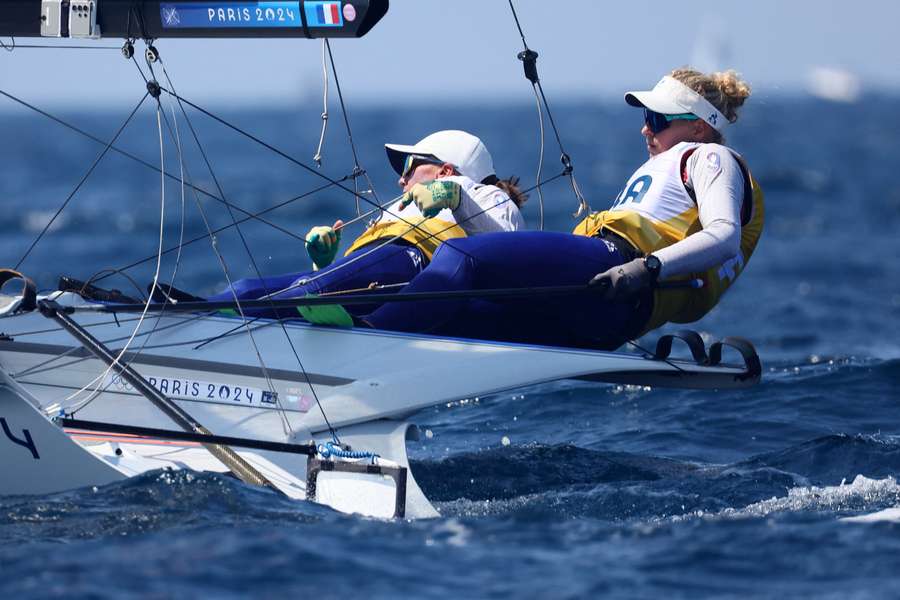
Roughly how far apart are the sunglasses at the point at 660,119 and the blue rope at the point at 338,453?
4.69 feet

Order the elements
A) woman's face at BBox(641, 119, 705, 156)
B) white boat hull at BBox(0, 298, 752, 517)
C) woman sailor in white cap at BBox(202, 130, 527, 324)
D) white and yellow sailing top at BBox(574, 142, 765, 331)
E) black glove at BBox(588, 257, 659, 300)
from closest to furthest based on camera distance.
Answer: white boat hull at BBox(0, 298, 752, 517) → black glove at BBox(588, 257, 659, 300) → white and yellow sailing top at BBox(574, 142, 765, 331) → woman sailor in white cap at BBox(202, 130, 527, 324) → woman's face at BBox(641, 119, 705, 156)

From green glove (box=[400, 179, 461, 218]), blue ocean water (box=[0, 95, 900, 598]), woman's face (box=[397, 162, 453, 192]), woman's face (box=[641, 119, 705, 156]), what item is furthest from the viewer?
woman's face (box=[397, 162, 453, 192])

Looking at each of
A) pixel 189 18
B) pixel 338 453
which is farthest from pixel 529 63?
pixel 338 453

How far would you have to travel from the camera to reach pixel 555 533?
318cm

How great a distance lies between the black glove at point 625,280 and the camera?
3.68m

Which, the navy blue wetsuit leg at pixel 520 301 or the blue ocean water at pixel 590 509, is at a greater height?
the navy blue wetsuit leg at pixel 520 301

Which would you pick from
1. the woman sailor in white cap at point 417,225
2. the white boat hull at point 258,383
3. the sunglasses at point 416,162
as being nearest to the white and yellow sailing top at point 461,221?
the woman sailor in white cap at point 417,225

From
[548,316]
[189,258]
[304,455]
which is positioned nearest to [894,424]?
[548,316]

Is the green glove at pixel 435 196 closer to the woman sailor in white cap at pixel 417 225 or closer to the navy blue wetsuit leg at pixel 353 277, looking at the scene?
the woman sailor in white cap at pixel 417 225

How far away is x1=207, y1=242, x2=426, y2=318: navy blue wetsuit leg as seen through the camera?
13.5 feet

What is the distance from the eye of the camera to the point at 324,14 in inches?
142

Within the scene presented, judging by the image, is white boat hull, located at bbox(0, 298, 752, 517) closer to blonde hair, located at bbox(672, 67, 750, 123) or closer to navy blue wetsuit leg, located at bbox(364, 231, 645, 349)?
navy blue wetsuit leg, located at bbox(364, 231, 645, 349)

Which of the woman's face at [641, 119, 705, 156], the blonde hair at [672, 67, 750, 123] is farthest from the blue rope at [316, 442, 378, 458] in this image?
the blonde hair at [672, 67, 750, 123]

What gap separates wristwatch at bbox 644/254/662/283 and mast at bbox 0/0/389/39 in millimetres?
968
